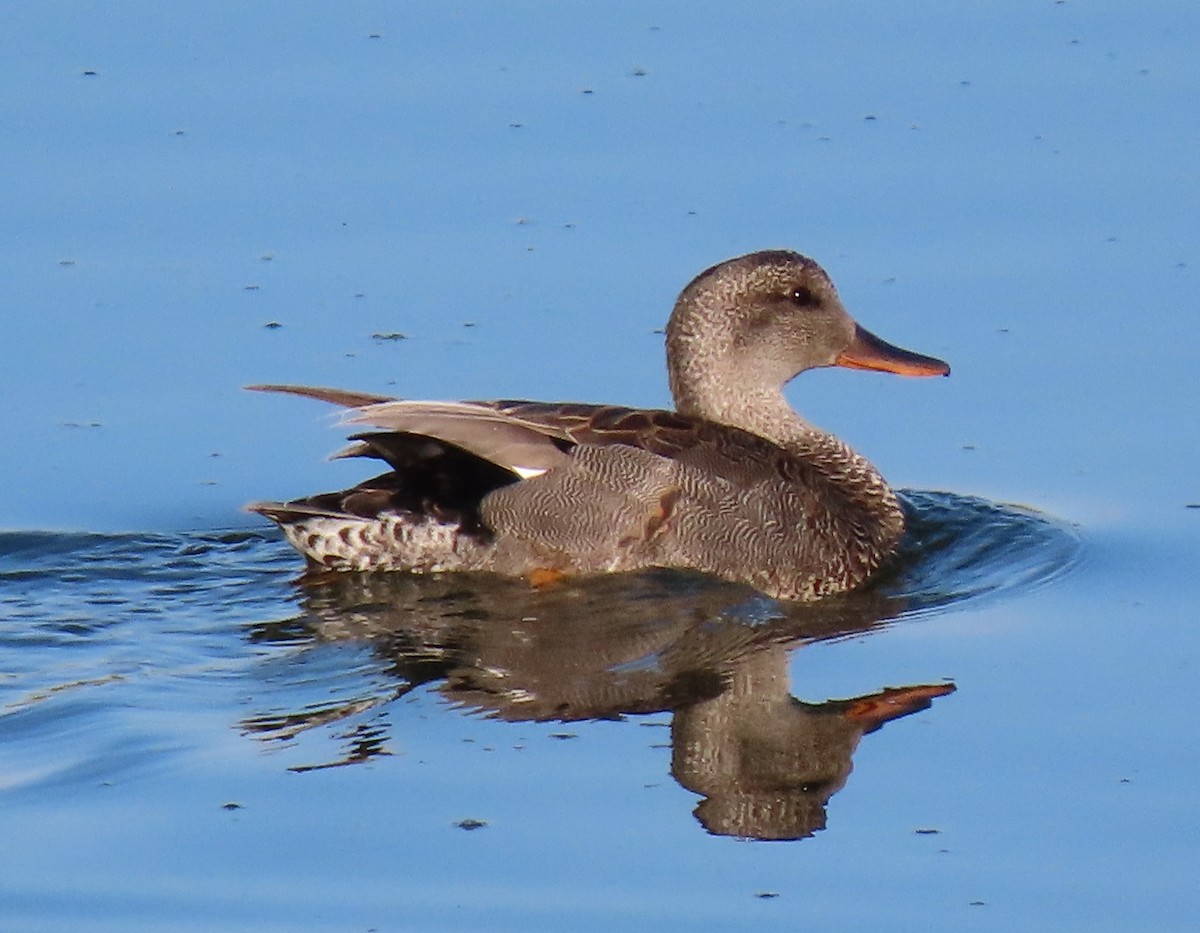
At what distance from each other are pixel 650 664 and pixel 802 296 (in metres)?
2.17

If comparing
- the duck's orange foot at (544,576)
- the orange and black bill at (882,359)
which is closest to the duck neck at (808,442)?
the orange and black bill at (882,359)

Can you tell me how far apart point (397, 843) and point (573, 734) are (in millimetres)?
976

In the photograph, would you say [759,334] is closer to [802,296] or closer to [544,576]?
[802,296]

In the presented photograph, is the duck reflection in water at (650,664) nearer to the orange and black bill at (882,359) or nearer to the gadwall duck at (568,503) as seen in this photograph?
the gadwall duck at (568,503)

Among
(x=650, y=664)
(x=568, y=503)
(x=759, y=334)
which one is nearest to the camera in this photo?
(x=650, y=664)

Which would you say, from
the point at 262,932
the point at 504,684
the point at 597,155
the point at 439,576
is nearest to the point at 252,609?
the point at 439,576

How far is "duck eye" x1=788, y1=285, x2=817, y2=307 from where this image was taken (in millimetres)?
10086

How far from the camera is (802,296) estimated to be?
33.1 feet

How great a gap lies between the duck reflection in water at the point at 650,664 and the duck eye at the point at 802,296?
4.08 feet

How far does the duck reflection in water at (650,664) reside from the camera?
7715 millimetres

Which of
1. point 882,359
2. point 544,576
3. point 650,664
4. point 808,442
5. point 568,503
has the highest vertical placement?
point 882,359

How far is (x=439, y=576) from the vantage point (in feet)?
30.6

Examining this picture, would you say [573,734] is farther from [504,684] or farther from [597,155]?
[597,155]

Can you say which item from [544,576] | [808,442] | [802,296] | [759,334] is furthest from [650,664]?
[802,296]
